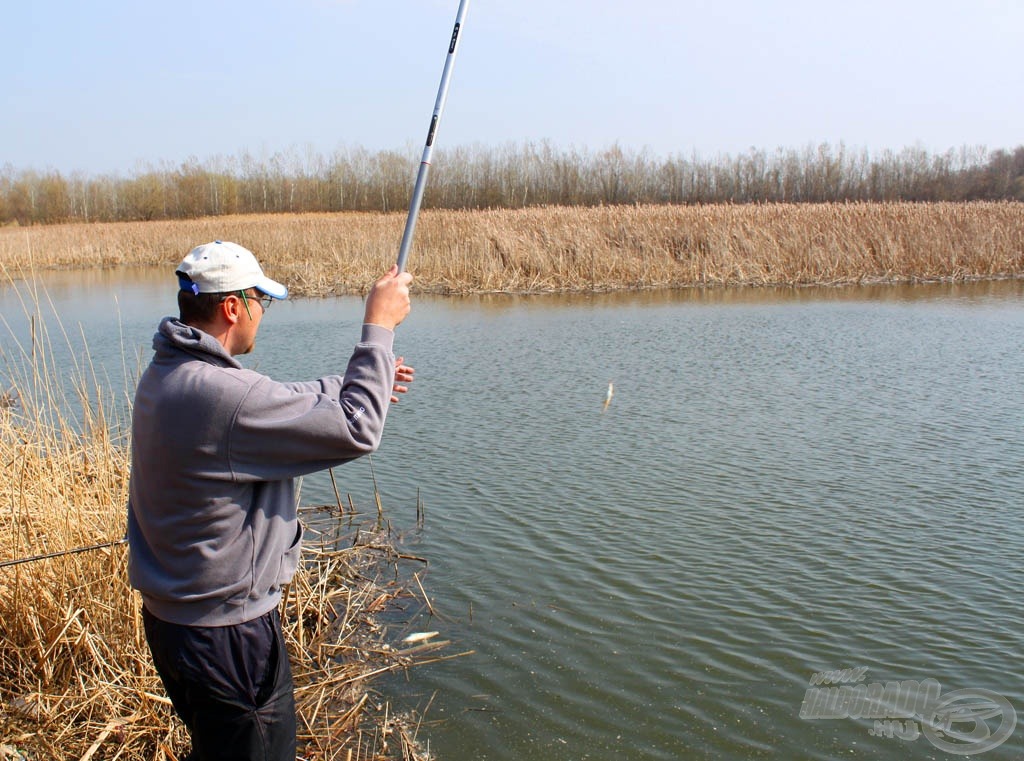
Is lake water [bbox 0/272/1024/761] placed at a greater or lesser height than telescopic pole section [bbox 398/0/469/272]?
lesser

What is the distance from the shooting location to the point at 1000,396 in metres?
8.77

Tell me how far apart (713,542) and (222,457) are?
4.12 meters

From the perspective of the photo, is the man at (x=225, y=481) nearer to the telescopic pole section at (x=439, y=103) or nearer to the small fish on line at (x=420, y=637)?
the telescopic pole section at (x=439, y=103)

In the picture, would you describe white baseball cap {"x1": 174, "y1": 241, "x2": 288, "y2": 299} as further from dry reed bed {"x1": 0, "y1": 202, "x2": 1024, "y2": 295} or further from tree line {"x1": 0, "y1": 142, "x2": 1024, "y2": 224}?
tree line {"x1": 0, "y1": 142, "x2": 1024, "y2": 224}

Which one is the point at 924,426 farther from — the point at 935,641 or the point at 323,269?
the point at 323,269

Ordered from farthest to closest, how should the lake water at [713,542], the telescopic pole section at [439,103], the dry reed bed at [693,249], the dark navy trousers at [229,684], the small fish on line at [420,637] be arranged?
the dry reed bed at [693,249] < the small fish on line at [420,637] < the lake water at [713,542] < the telescopic pole section at [439,103] < the dark navy trousers at [229,684]

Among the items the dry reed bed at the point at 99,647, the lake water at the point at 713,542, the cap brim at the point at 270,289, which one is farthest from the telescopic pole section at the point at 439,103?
the lake water at the point at 713,542

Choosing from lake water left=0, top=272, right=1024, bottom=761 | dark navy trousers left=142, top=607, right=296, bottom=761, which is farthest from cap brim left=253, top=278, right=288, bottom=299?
lake water left=0, top=272, right=1024, bottom=761

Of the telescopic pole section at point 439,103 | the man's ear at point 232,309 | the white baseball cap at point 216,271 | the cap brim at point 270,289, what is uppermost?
the telescopic pole section at point 439,103

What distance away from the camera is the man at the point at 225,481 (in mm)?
2029

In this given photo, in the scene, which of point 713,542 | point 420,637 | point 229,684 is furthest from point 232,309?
point 713,542

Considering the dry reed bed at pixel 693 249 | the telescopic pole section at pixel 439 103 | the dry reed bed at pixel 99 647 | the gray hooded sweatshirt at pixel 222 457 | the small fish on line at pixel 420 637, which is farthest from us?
the dry reed bed at pixel 693 249

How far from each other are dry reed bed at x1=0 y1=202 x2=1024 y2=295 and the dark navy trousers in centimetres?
1722

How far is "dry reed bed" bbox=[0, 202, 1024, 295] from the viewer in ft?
65.3
